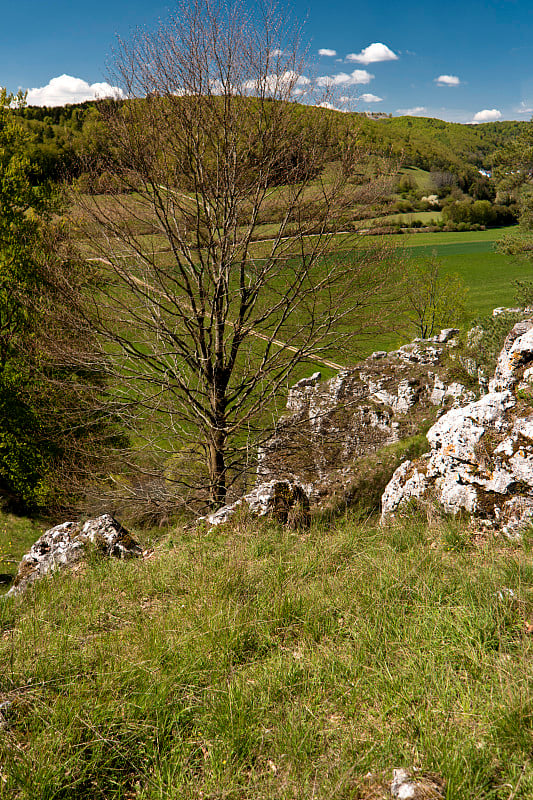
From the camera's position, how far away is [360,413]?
1524 cm

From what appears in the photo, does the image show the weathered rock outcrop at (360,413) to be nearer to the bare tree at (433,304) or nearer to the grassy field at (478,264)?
the bare tree at (433,304)

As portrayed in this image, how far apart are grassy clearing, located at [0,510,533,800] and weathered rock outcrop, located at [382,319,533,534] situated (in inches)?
33.3

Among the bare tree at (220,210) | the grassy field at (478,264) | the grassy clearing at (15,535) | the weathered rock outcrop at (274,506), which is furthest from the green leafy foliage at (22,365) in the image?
the grassy field at (478,264)

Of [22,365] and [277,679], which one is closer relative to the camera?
[277,679]

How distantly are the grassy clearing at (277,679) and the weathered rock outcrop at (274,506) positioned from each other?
1939 millimetres

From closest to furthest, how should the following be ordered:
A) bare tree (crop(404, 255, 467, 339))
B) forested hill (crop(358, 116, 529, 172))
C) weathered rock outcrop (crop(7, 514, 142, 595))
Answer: weathered rock outcrop (crop(7, 514, 142, 595)) < bare tree (crop(404, 255, 467, 339)) < forested hill (crop(358, 116, 529, 172))

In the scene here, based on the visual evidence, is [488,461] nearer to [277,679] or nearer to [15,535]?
[277,679]

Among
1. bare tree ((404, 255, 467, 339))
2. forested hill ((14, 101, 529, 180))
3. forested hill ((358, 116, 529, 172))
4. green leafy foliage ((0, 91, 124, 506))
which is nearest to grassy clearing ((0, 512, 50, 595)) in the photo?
green leafy foliage ((0, 91, 124, 506))

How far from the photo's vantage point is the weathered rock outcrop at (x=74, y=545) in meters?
5.87

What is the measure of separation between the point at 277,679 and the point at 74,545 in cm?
394

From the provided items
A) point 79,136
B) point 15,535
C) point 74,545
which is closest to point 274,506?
point 74,545

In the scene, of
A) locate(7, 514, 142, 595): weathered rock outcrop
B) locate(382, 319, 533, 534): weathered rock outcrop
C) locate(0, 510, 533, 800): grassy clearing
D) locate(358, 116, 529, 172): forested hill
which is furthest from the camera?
locate(358, 116, 529, 172): forested hill

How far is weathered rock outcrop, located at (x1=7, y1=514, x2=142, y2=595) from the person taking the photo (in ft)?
19.3

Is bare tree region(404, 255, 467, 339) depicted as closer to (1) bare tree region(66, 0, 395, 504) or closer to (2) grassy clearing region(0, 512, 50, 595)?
(1) bare tree region(66, 0, 395, 504)
